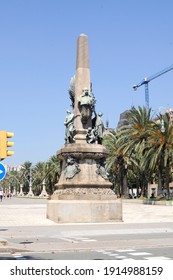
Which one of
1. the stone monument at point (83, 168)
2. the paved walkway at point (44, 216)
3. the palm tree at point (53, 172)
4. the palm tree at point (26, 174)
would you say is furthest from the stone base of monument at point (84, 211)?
the palm tree at point (26, 174)

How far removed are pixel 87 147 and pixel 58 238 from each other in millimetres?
7599

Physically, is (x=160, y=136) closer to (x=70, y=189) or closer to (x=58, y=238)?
(x=70, y=189)

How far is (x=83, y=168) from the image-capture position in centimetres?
2112

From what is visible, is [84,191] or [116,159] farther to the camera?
[116,159]

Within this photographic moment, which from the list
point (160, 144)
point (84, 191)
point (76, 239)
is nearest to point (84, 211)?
point (84, 191)

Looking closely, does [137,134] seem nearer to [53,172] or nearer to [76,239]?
[76,239]

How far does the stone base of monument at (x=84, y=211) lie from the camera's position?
65.9 feet

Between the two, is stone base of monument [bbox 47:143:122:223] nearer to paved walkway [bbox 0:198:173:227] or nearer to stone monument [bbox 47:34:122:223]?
stone monument [bbox 47:34:122:223]

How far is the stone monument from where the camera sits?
20.2 meters

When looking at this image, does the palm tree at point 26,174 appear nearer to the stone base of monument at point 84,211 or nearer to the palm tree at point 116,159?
the palm tree at point 116,159

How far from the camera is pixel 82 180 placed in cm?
2088

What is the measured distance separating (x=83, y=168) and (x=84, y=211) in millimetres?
2028

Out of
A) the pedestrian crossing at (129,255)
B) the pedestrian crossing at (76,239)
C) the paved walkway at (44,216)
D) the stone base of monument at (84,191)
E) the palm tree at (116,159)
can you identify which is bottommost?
the pedestrian crossing at (129,255)
